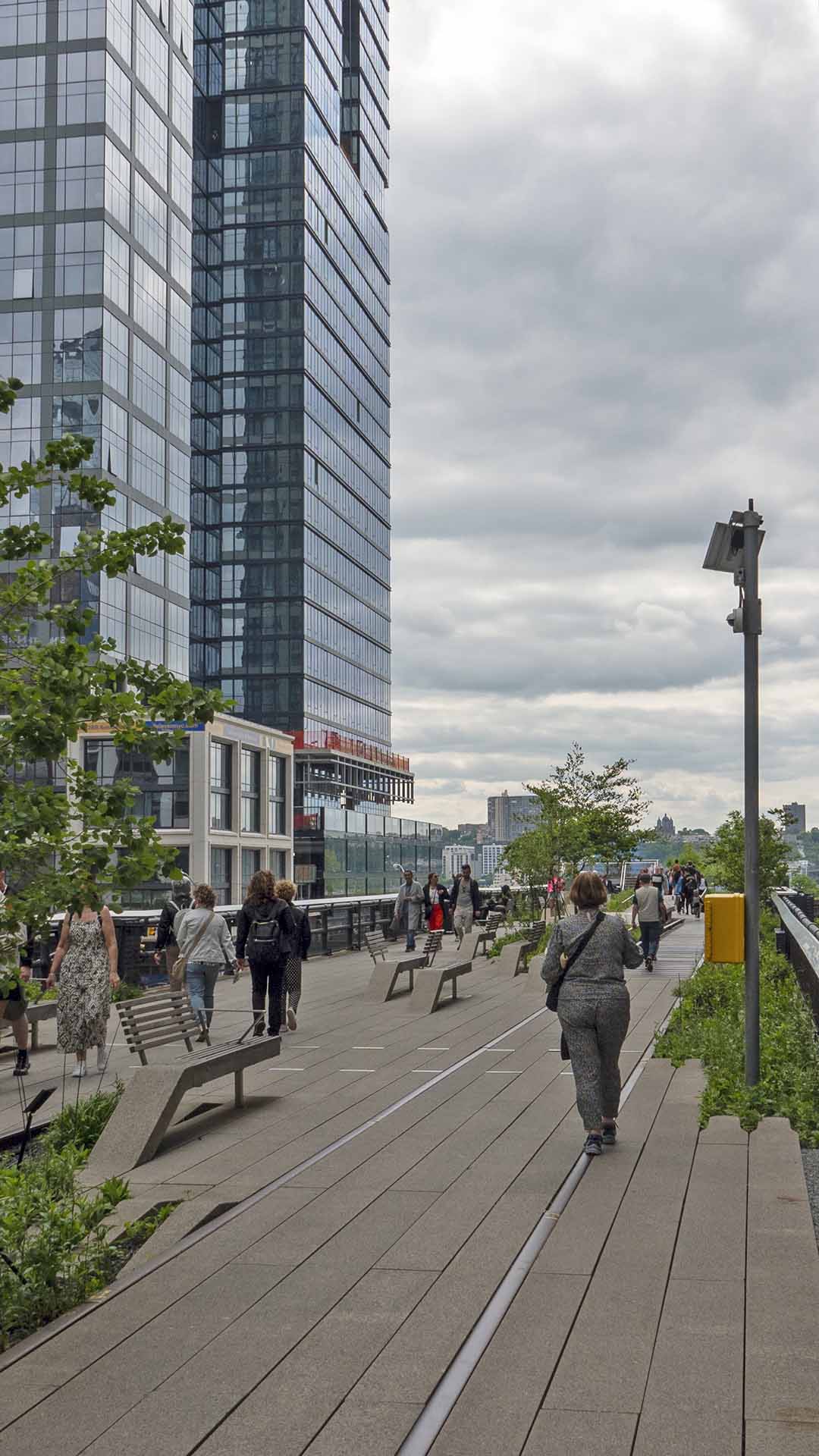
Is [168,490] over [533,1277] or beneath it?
over

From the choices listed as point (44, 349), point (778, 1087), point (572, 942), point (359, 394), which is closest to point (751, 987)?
point (778, 1087)

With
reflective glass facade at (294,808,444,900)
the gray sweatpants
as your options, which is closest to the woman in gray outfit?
→ the gray sweatpants

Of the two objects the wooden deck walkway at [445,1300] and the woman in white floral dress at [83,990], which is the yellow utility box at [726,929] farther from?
the woman in white floral dress at [83,990]

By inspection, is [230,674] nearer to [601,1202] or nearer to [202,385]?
[202,385]

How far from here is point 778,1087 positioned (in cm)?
994

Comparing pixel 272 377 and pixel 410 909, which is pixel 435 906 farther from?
pixel 272 377

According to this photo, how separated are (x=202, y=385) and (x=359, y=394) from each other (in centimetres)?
1647

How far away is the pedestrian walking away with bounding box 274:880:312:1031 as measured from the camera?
14.3 m

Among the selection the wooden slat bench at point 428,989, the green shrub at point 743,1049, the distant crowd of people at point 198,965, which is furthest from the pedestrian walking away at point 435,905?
the distant crowd of people at point 198,965

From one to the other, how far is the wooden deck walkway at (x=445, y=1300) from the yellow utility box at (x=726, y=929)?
3.61 feet

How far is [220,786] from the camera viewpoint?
64438 millimetres

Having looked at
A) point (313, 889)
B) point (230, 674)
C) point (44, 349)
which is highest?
point (44, 349)

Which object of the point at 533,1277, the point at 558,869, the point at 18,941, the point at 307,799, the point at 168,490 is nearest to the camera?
the point at 533,1277

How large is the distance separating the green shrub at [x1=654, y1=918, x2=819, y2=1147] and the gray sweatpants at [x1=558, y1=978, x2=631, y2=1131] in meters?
1.05
